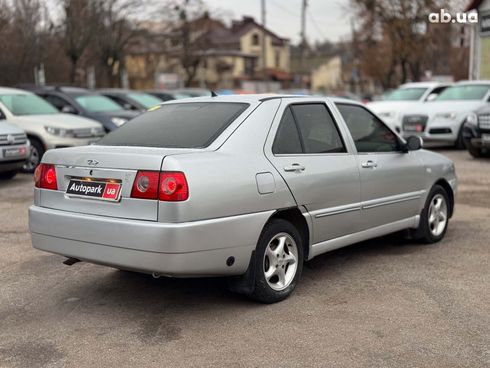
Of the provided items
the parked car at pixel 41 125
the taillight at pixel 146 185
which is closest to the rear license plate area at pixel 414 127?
the parked car at pixel 41 125

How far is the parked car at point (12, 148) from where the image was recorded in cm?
1045

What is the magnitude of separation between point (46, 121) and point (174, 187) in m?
9.21

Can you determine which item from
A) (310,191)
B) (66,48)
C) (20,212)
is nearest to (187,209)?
(310,191)

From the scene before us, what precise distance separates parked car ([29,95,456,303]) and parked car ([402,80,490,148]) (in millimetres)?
10611

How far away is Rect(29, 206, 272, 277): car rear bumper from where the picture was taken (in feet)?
13.6

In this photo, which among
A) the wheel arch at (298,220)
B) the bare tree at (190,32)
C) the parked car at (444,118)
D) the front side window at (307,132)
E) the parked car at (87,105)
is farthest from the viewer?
the bare tree at (190,32)

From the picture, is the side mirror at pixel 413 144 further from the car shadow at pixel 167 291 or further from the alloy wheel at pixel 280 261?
the alloy wheel at pixel 280 261

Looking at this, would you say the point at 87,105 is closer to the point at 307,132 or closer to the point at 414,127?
the point at 414,127

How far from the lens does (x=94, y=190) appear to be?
4.51 m

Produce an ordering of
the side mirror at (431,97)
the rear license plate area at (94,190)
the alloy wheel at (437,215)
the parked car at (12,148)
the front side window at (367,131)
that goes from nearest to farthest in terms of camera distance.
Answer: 1. the rear license plate area at (94,190)
2. the front side window at (367,131)
3. the alloy wheel at (437,215)
4. the parked car at (12,148)
5. the side mirror at (431,97)

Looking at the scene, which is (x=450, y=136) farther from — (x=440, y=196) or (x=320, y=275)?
(x=320, y=275)

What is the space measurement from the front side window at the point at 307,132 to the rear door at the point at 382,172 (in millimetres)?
284

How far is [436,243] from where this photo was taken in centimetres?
676

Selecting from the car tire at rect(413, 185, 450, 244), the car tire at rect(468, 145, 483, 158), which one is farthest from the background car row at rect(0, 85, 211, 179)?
the car tire at rect(468, 145, 483, 158)
